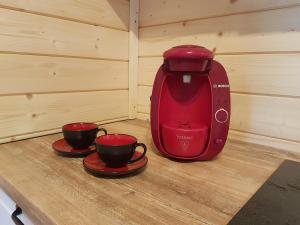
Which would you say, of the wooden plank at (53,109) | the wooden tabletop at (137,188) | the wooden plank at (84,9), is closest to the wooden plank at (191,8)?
the wooden plank at (84,9)

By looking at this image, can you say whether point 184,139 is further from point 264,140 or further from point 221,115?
point 264,140

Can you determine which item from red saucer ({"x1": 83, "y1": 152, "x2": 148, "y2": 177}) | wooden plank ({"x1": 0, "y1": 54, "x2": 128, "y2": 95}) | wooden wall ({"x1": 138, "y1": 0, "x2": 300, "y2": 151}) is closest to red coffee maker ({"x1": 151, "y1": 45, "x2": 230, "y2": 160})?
red saucer ({"x1": 83, "y1": 152, "x2": 148, "y2": 177})

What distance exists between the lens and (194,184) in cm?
56

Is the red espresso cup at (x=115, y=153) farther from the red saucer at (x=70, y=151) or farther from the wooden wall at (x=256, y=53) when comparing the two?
the wooden wall at (x=256, y=53)

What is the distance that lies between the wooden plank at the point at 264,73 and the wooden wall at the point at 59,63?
47 cm

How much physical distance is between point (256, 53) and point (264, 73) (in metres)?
0.07

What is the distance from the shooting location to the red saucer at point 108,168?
563 millimetres

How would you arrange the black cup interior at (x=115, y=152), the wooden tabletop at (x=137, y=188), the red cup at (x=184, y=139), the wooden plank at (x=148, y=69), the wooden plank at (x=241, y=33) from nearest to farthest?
the wooden tabletop at (x=137, y=188) < the black cup interior at (x=115, y=152) < the red cup at (x=184, y=139) < the wooden plank at (x=241, y=33) < the wooden plank at (x=148, y=69)

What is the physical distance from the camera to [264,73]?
32.2 inches

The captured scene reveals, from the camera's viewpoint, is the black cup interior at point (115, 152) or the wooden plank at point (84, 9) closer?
the black cup interior at point (115, 152)

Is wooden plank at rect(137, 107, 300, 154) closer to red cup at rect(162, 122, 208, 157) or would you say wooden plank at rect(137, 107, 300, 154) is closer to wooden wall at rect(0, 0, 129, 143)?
red cup at rect(162, 122, 208, 157)

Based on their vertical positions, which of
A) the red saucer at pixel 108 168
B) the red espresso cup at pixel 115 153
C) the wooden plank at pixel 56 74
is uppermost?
the wooden plank at pixel 56 74

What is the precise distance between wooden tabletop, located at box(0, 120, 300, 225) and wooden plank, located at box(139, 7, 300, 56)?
36 centimetres

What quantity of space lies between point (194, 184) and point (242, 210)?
13cm
